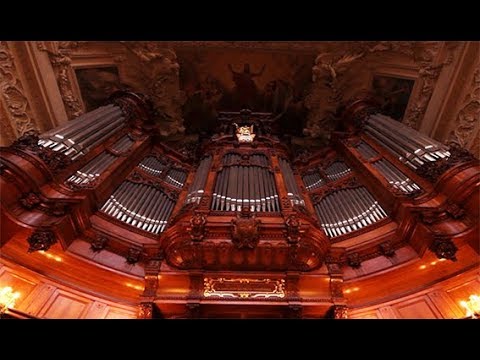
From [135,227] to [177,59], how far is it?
29.7 feet

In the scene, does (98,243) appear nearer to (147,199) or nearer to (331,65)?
(147,199)

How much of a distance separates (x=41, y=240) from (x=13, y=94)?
631 centimetres

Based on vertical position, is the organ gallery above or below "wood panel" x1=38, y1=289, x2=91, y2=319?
above

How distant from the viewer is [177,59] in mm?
13633

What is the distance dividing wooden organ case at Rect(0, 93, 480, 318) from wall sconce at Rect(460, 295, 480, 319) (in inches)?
28.1

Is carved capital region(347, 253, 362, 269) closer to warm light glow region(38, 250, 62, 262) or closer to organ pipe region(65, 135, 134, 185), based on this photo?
warm light glow region(38, 250, 62, 262)

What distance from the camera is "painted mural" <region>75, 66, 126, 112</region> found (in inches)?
469

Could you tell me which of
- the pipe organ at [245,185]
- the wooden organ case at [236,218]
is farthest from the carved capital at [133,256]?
the pipe organ at [245,185]

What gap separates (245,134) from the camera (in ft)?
37.7

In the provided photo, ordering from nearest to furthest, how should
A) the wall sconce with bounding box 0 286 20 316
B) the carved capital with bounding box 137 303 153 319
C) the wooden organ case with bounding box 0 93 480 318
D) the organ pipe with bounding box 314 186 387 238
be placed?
→ the wall sconce with bounding box 0 286 20 316 < the carved capital with bounding box 137 303 153 319 < the wooden organ case with bounding box 0 93 480 318 < the organ pipe with bounding box 314 186 387 238

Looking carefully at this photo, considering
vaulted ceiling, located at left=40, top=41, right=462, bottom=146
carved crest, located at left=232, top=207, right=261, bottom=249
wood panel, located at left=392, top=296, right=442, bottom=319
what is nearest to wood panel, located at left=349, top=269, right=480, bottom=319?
wood panel, located at left=392, top=296, right=442, bottom=319

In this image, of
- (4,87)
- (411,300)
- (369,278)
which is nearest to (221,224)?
(369,278)

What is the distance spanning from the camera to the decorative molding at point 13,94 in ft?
29.4
